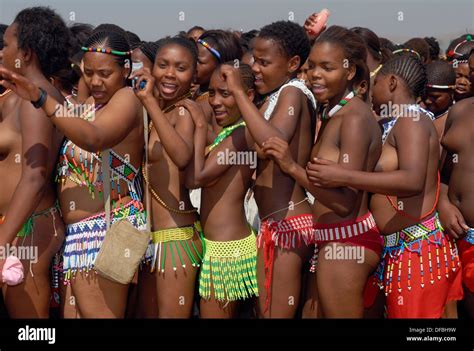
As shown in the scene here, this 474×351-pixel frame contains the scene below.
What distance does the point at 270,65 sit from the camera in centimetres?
445

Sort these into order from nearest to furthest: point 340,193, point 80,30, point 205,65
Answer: point 340,193 → point 205,65 → point 80,30

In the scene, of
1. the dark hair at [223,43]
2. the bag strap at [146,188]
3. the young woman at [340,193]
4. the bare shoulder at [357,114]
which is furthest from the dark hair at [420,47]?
the bag strap at [146,188]

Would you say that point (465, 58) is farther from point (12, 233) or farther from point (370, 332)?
point (12, 233)

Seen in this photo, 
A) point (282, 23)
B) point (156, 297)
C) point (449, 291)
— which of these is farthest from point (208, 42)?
point (449, 291)

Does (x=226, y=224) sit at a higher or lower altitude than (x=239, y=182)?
lower

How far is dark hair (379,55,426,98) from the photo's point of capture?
4.33 metres

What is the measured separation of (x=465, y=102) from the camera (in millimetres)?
4523

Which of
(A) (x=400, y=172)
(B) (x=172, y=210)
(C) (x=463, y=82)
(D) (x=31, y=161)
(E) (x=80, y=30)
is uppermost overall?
(E) (x=80, y=30)

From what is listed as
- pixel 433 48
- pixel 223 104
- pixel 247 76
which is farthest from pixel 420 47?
pixel 223 104

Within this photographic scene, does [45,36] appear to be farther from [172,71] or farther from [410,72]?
[410,72]

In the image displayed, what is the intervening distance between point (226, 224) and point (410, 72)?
1419 millimetres

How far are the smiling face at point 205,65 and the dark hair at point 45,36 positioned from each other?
151cm

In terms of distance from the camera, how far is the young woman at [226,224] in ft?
14.2

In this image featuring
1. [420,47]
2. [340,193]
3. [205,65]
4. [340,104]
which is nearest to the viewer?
[340,193]
